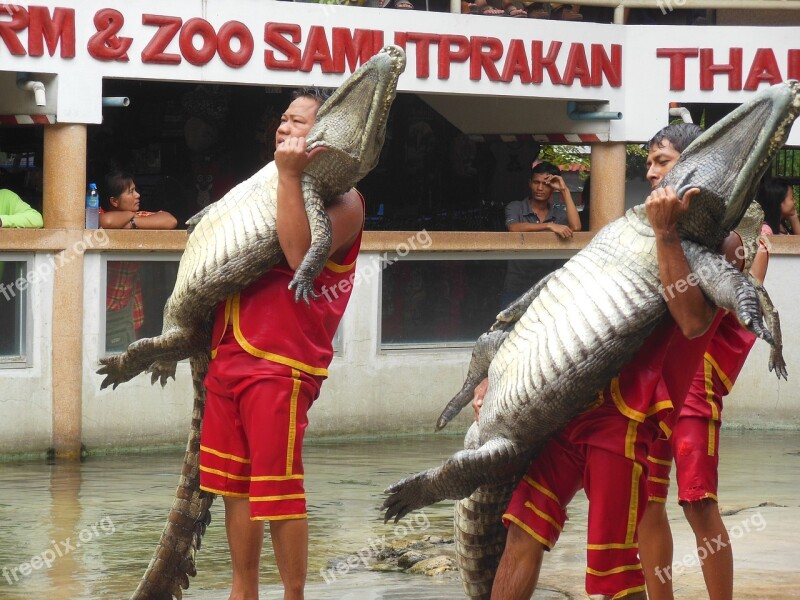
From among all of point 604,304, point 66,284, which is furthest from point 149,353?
point 66,284

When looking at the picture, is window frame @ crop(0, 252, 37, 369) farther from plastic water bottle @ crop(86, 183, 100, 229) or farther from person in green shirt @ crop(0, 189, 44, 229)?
plastic water bottle @ crop(86, 183, 100, 229)

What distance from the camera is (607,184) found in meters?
10.7

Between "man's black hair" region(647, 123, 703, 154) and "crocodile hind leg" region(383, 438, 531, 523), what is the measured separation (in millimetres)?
1056

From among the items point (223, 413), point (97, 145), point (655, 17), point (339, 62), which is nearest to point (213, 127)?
point (97, 145)

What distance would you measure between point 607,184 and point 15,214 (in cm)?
454

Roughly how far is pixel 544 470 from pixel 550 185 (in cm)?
662

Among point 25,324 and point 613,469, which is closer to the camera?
point 613,469

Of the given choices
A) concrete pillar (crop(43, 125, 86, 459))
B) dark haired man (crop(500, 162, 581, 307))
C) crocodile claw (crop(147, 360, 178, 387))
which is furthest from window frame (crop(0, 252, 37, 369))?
crocodile claw (crop(147, 360, 178, 387))

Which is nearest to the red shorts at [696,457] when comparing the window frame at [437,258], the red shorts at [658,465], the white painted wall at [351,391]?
the red shorts at [658,465]

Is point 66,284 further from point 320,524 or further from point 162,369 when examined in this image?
point 162,369

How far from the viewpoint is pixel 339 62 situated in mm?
9586

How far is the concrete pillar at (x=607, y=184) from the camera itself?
1070 centimetres

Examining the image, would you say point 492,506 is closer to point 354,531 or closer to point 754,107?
point 754,107

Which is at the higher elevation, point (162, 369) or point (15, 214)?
point (15, 214)
